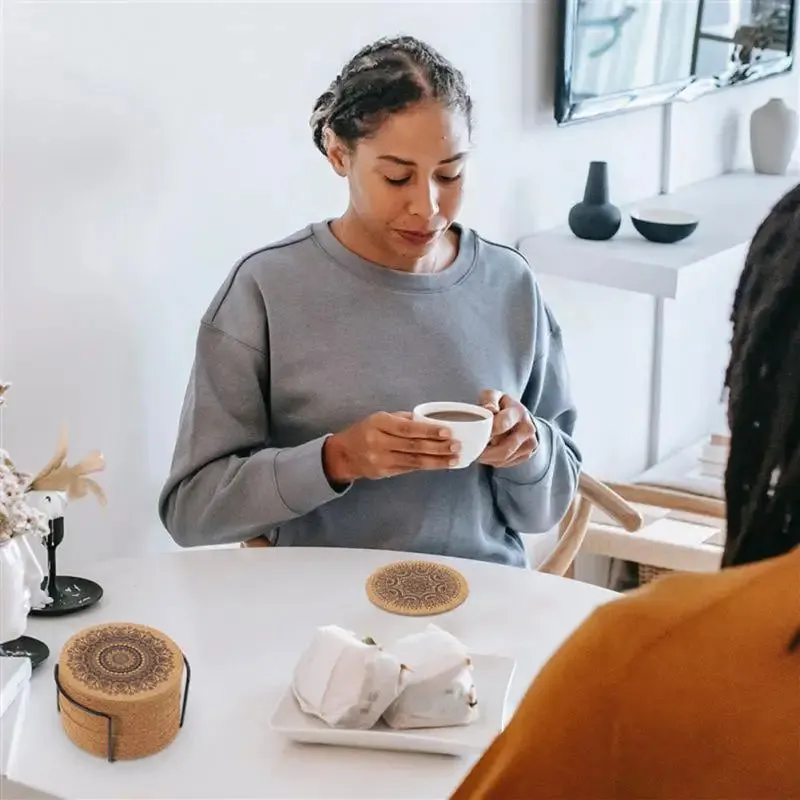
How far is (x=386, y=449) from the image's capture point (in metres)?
1.48

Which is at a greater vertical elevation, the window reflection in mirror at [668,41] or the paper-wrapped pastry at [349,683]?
the window reflection in mirror at [668,41]

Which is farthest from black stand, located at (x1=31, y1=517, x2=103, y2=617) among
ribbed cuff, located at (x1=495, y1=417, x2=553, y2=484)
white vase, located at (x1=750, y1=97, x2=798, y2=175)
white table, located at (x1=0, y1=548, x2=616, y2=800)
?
white vase, located at (x1=750, y1=97, x2=798, y2=175)

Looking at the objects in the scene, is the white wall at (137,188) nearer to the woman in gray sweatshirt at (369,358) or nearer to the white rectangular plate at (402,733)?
the woman in gray sweatshirt at (369,358)

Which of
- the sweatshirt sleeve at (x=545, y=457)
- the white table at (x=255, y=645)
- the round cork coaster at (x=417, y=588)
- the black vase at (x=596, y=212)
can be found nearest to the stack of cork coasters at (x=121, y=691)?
the white table at (x=255, y=645)

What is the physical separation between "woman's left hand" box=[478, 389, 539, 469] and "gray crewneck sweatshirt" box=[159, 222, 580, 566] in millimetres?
78

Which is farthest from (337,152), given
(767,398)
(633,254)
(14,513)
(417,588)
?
(633,254)

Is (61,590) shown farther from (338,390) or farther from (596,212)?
(596,212)

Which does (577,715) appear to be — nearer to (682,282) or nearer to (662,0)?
→ (682,282)

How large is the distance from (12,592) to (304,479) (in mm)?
446

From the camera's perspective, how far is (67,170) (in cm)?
173

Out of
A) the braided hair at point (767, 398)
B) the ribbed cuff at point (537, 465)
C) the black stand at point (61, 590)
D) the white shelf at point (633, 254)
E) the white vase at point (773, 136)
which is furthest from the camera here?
the white vase at point (773, 136)

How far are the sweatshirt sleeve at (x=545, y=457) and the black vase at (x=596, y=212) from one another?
943 millimetres

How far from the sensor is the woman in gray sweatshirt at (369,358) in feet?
5.32

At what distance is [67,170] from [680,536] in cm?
177
